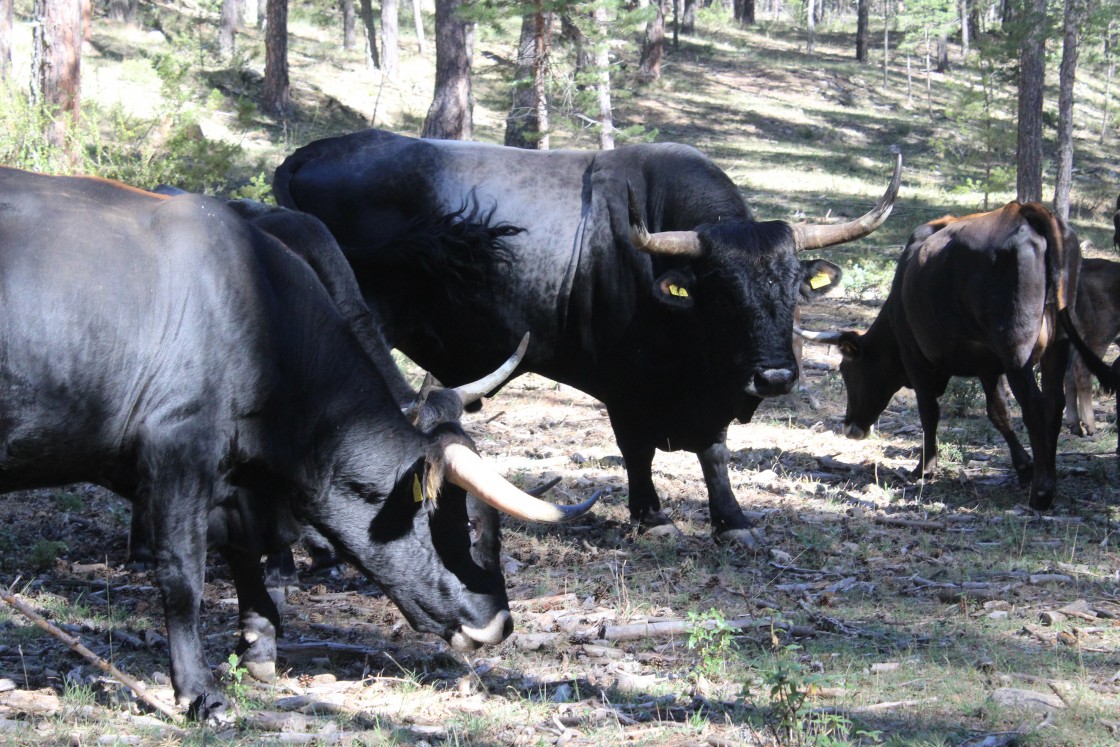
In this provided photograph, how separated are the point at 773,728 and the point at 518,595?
280cm

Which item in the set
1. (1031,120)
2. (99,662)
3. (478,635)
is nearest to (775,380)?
(478,635)

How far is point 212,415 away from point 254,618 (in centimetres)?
119

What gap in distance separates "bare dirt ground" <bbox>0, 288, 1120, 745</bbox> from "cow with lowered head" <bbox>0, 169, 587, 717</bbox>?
1.45ft

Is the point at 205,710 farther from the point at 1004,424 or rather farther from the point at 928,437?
the point at 1004,424

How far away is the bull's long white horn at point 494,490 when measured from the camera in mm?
4957

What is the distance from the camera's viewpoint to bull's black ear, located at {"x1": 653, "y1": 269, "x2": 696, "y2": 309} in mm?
7613

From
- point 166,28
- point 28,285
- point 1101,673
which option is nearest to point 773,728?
point 1101,673

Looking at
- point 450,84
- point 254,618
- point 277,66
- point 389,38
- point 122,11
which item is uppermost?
point 122,11

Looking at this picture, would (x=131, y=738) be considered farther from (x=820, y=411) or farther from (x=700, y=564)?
(x=820, y=411)

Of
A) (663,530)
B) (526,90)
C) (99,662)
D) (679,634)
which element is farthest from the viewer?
(526,90)

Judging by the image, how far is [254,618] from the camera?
5.73m

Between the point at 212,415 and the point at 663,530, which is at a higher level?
the point at 212,415

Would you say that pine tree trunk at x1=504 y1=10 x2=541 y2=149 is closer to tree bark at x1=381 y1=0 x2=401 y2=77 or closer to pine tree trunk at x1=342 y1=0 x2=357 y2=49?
tree bark at x1=381 y1=0 x2=401 y2=77

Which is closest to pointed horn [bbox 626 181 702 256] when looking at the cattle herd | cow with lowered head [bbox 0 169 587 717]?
the cattle herd
